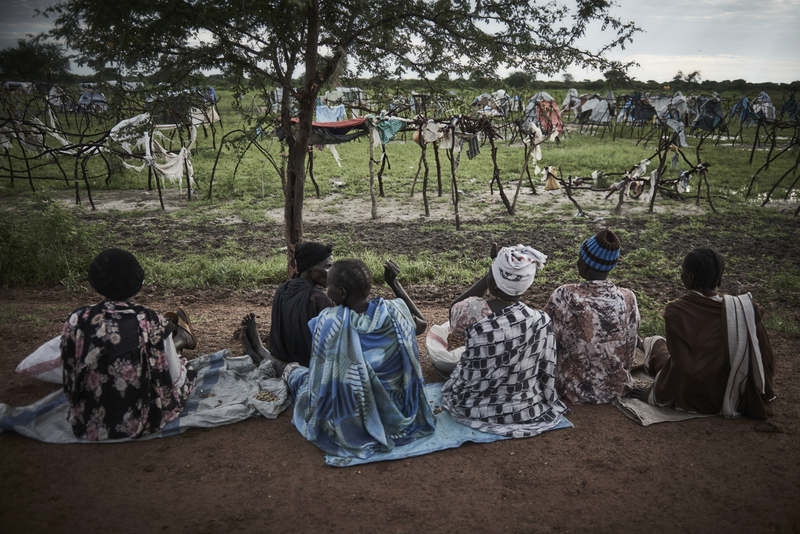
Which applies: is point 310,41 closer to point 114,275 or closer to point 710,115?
point 114,275

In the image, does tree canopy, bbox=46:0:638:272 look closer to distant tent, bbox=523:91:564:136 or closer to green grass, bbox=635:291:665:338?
green grass, bbox=635:291:665:338

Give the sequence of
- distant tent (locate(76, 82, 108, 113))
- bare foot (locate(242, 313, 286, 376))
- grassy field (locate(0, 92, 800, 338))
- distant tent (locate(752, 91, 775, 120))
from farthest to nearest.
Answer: distant tent (locate(752, 91, 775, 120)) < grassy field (locate(0, 92, 800, 338)) < distant tent (locate(76, 82, 108, 113)) < bare foot (locate(242, 313, 286, 376))

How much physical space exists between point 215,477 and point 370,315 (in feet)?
3.96

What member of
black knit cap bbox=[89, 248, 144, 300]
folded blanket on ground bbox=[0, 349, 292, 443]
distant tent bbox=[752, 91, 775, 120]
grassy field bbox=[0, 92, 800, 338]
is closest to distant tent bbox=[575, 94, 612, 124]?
distant tent bbox=[752, 91, 775, 120]

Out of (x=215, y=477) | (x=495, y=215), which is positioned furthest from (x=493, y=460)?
(x=495, y=215)

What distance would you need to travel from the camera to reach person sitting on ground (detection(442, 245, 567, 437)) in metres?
2.94

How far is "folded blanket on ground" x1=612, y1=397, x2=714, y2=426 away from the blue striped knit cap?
0.93m

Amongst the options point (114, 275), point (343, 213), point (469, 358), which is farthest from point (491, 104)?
Result: point (114, 275)

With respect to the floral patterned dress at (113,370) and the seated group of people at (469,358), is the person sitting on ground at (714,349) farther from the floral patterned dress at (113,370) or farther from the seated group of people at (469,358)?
the floral patterned dress at (113,370)

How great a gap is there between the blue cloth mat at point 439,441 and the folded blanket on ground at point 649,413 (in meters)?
0.44

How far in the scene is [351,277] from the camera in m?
2.79

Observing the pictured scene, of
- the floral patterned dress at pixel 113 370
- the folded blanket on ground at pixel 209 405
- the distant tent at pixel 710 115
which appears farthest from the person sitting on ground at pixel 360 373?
the distant tent at pixel 710 115

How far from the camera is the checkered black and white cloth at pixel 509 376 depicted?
116 inches

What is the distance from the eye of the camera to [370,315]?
112 inches
